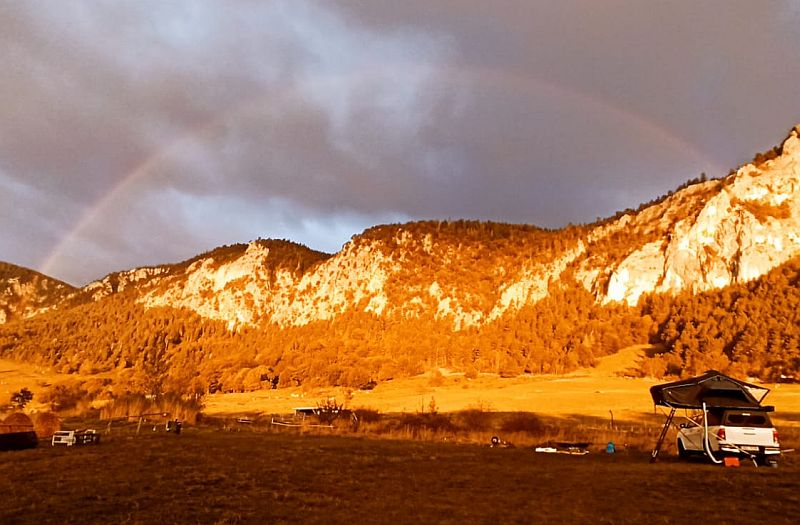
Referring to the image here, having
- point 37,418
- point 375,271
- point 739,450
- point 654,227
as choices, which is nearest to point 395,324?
point 375,271

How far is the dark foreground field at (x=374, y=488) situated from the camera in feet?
34.0

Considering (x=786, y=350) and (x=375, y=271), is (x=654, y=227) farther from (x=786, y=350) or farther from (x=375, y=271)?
(x=375, y=271)

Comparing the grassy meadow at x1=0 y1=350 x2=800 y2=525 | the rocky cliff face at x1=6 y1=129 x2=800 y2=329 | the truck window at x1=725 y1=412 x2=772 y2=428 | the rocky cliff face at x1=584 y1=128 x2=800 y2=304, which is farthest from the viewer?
Answer: the rocky cliff face at x1=6 y1=129 x2=800 y2=329

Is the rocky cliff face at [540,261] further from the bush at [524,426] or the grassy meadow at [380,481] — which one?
the grassy meadow at [380,481]

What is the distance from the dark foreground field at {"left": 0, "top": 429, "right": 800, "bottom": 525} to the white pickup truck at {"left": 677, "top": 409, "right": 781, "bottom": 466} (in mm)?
520

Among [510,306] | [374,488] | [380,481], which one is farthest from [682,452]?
[510,306]

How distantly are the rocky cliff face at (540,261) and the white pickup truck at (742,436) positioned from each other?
88613mm

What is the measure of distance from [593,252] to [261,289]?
11198 cm

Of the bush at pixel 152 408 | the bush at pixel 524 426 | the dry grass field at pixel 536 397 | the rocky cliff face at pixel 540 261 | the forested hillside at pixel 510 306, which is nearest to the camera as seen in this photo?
the bush at pixel 524 426

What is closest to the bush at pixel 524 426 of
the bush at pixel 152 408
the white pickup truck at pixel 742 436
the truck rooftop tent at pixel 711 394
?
the truck rooftop tent at pixel 711 394

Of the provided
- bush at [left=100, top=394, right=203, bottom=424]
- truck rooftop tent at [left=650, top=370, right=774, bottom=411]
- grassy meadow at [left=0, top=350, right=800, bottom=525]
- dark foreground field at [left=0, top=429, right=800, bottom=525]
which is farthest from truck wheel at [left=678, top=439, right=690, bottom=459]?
bush at [left=100, top=394, right=203, bottom=424]

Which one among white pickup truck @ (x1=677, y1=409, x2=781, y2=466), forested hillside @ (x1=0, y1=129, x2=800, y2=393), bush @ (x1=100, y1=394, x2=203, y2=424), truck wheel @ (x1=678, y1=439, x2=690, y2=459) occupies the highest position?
forested hillside @ (x1=0, y1=129, x2=800, y2=393)

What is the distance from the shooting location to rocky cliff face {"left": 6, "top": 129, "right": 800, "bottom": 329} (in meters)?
98.7

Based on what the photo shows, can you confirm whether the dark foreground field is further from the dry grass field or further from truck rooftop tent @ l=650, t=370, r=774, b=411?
the dry grass field
